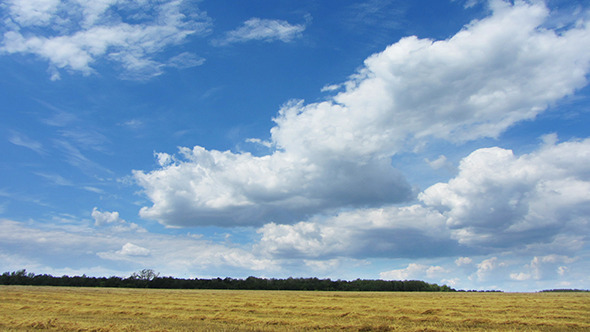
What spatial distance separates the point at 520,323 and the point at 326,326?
1289cm

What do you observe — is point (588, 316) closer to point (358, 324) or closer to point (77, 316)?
point (358, 324)

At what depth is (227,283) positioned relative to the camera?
12044 cm

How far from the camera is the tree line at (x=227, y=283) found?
373 ft

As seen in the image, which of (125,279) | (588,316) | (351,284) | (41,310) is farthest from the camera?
(125,279)

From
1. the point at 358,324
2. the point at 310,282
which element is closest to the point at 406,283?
the point at 310,282

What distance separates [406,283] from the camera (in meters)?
116

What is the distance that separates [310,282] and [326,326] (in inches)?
3841

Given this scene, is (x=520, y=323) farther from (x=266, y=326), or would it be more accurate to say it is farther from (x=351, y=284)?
(x=351, y=284)

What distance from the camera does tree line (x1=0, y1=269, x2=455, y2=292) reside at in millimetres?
113812

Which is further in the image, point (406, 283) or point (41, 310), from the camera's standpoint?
point (406, 283)

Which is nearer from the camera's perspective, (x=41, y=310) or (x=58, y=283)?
(x=41, y=310)

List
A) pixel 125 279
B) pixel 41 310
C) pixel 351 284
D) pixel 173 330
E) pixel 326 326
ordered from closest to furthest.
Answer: pixel 173 330, pixel 326 326, pixel 41 310, pixel 351 284, pixel 125 279

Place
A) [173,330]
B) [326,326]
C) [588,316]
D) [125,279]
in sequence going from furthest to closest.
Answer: [125,279] → [588,316] → [326,326] → [173,330]

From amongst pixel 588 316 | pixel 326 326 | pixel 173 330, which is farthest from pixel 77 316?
pixel 588 316
